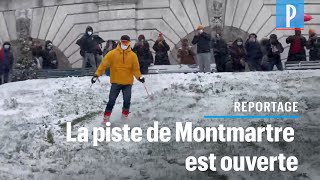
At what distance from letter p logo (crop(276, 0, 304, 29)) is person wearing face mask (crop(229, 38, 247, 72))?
16.4 ft

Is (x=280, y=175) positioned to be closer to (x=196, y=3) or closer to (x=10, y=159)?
(x=10, y=159)

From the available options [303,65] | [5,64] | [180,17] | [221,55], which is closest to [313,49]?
[303,65]

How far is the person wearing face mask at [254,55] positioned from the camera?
18.6 metres

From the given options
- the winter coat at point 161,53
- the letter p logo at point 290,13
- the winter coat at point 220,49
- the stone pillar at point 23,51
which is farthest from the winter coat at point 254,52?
the stone pillar at point 23,51

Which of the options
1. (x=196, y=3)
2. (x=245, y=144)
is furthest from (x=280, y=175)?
(x=196, y=3)

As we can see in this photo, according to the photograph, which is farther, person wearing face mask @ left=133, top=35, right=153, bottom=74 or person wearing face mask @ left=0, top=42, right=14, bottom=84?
person wearing face mask @ left=0, top=42, right=14, bottom=84

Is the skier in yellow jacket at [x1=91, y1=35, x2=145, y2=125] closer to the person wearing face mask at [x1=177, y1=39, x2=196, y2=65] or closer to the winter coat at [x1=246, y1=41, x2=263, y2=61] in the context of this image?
the winter coat at [x1=246, y1=41, x2=263, y2=61]

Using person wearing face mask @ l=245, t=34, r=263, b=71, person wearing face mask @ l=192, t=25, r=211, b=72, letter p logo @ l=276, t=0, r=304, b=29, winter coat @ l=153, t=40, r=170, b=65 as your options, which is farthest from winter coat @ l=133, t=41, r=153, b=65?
letter p logo @ l=276, t=0, r=304, b=29

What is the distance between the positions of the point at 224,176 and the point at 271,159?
2.53 ft

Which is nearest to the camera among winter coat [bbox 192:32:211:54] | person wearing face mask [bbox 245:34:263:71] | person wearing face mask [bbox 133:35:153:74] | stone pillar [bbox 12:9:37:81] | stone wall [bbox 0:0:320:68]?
winter coat [bbox 192:32:211:54]

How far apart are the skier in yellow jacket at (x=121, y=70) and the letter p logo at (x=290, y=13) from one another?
1130 centimetres

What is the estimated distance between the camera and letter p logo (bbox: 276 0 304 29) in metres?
23.3

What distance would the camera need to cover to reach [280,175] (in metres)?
9.80

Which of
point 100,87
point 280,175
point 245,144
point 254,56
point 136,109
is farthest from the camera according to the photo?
point 254,56
